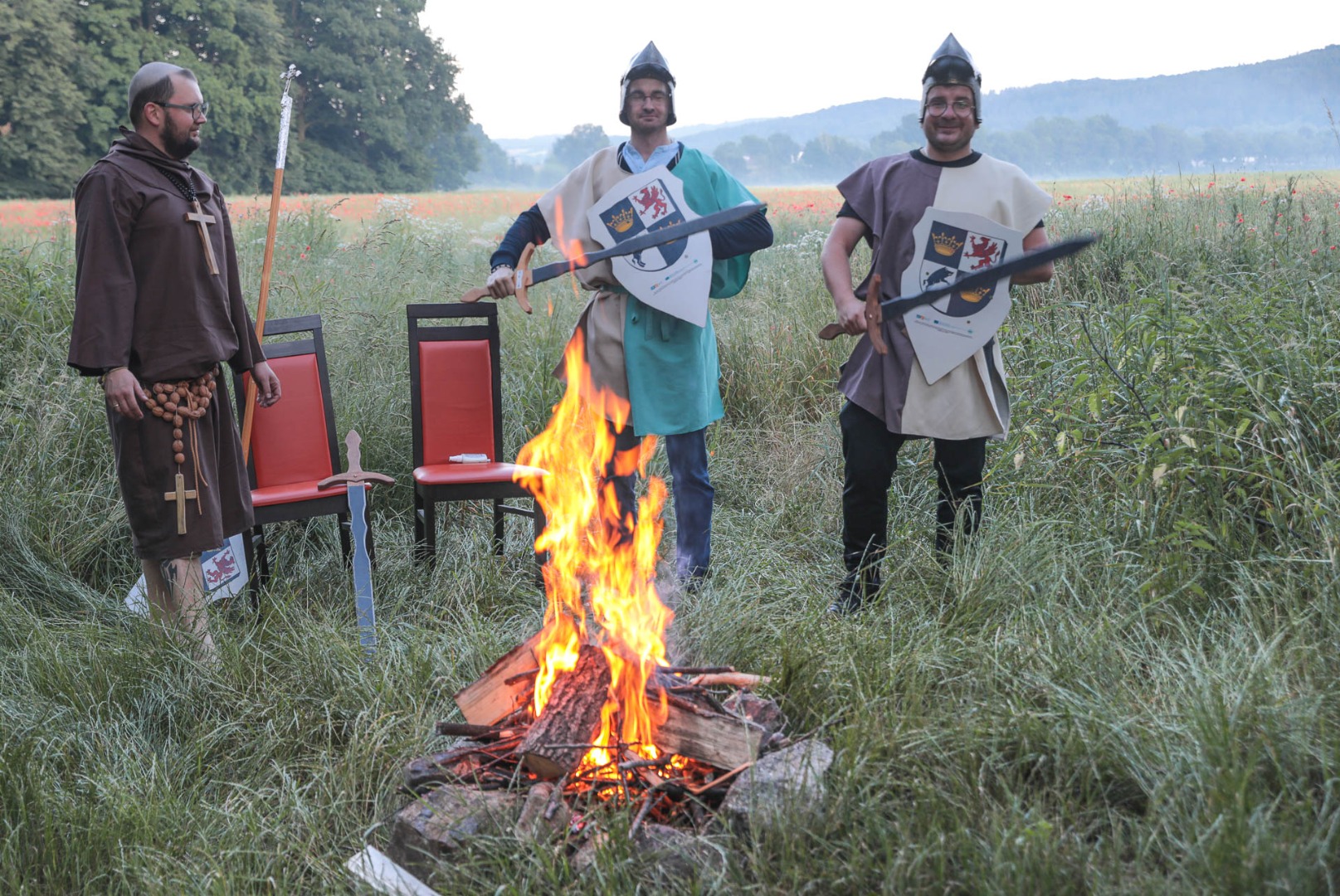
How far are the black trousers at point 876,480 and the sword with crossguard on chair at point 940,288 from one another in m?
0.30

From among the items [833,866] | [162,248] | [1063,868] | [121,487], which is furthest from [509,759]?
[162,248]

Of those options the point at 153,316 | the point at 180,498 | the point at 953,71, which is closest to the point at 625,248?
the point at 953,71

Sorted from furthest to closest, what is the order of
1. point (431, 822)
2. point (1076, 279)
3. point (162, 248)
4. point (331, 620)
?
point (1076, 279)
point (331, 620)
point (162, 248)
point (431, 822)

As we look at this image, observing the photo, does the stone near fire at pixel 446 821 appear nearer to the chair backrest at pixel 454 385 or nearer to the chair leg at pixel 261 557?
the chair leg at pixel 261 557

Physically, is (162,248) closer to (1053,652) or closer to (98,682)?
(98,682)

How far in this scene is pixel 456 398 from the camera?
4.65 metres

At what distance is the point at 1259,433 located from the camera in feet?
11.3

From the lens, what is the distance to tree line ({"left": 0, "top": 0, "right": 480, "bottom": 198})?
2425 centimetres

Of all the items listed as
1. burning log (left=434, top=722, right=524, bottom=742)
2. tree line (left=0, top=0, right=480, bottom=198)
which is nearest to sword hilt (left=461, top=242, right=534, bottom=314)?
burning log (left=434, top=722, right=524, bottom=742)

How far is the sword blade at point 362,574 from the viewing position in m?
3.53

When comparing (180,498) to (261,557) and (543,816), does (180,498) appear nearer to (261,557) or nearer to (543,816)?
(261,557)

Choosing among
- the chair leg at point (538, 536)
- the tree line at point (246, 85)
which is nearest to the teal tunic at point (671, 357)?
the chair leg at point (538, 536)

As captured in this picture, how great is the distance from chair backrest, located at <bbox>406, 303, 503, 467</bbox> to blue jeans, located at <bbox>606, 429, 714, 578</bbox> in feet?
2.86

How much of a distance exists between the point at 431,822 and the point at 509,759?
0.27m
